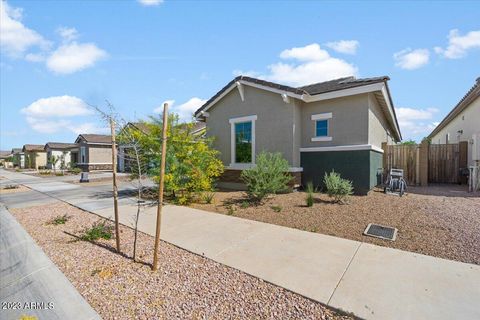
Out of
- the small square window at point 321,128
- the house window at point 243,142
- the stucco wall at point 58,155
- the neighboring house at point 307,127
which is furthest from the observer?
the stucco wall at point 58,155

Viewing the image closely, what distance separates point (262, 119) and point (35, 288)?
927cm

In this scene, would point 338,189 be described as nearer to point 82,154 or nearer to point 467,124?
point 467,124

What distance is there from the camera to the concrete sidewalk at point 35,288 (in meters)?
2.85

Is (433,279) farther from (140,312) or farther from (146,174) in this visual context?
(146,174)

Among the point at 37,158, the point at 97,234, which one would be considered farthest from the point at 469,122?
the point at 37,158

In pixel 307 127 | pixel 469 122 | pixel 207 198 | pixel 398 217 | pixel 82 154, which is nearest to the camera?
pixel 398 217

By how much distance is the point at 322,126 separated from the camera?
408 inches

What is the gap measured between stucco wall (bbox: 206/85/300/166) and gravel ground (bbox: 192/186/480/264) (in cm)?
240

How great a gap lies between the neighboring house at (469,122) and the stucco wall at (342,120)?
554 cm

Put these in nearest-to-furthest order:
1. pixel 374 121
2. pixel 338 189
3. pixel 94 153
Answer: pixel 338 189 < pixel 374 121 < pixel 94 153

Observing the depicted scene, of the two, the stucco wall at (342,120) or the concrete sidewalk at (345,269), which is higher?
the stucco wall at (342,120)

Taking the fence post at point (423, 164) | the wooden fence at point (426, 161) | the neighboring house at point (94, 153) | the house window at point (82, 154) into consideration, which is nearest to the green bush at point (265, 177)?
the wooden fence at point (426, 161)

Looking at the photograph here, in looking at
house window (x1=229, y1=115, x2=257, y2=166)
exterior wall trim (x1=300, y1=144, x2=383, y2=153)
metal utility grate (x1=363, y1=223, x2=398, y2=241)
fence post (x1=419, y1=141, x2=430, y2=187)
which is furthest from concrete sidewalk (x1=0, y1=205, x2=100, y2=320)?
fence post (x1=419, y1=141, x2=430, y2=187)

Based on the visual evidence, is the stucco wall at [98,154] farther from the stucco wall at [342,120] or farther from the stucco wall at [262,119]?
the stucco wall at [342,120]
